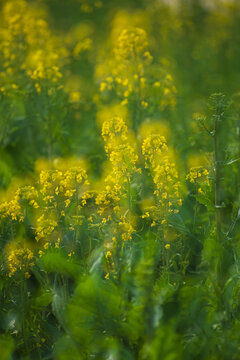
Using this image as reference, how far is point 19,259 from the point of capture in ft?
9.09

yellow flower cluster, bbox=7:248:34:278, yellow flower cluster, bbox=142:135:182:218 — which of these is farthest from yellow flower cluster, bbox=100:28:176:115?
yellow flower cluster, bbox=7:248:34:278

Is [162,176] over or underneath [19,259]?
over

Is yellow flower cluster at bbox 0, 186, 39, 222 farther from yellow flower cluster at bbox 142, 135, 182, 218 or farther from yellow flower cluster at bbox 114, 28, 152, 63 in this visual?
yellow flower cluster at bbox 114, 28, 152, 63

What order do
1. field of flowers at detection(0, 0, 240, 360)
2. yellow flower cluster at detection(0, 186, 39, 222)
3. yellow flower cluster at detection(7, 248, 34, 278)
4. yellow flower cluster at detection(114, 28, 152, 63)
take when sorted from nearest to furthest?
field of flowers at detection(0, 0, 240, 360)
yellow flower cluster at detection(7, 248, 34, 278)
yellow flower cluster at detection(0, 186, 39, 222)
yellow flower cluster at detection(114, 28, 152, 63)

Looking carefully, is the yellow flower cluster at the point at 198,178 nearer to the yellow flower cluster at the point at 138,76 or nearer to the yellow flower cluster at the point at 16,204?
the yellow flower cluster at the point at 16,204

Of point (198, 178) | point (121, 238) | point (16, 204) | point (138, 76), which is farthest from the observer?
point (138, 76)

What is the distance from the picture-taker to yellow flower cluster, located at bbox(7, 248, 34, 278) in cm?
271

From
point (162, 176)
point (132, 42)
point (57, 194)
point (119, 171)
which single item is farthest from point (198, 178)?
point (132, 42)

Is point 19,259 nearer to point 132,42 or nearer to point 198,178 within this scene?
point 198,178

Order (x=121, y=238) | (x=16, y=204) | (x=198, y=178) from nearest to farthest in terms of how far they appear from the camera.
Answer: (x=121, y=238) < (x=16, y=204) < (x=198, y=178)

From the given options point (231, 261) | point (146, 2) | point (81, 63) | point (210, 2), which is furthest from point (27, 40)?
point (210, 2)

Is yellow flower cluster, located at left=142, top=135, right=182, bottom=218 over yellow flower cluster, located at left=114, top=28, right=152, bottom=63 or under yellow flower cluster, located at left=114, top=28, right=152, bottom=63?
under

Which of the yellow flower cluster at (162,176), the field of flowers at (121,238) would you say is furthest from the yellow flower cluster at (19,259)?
the yellow flower cluster at (162,176)

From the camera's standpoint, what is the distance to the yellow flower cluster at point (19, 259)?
8.87ft
